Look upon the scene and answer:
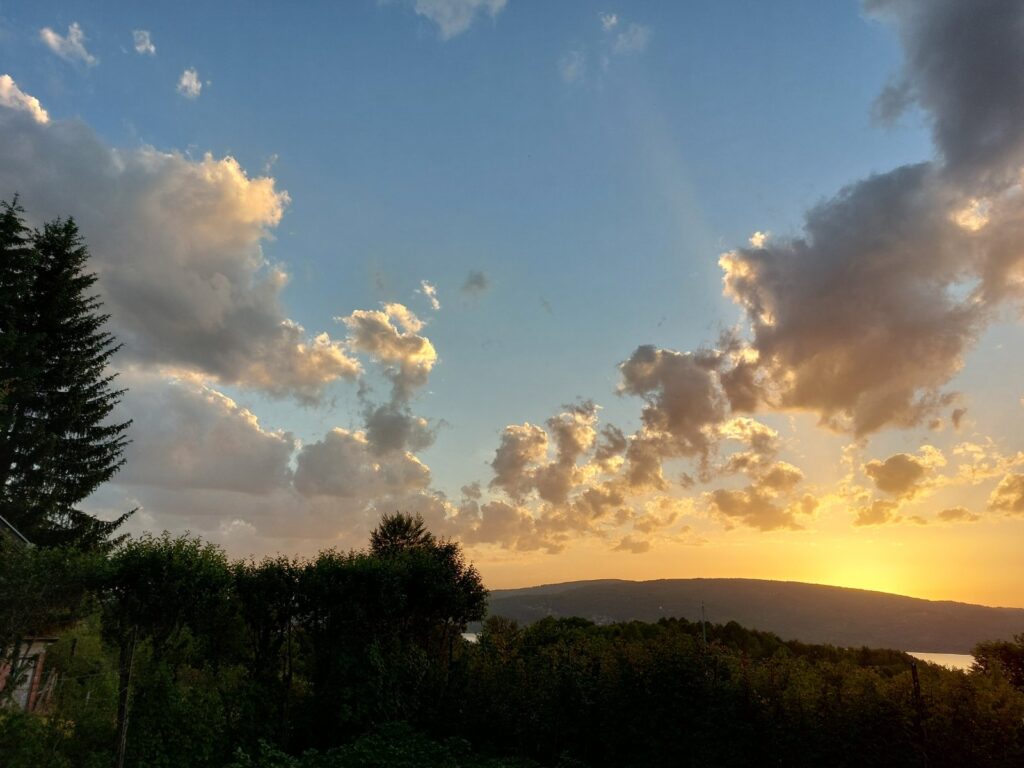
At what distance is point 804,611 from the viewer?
143m

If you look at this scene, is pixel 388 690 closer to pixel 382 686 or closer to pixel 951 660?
pixel 382 686

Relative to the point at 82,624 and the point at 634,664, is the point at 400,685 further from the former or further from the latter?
the point at 82,624

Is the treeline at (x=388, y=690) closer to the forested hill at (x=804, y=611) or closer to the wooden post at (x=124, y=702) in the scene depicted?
the wooden post at (x=124, y=702)

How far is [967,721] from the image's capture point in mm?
10680

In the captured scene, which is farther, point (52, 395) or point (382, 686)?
point (52, 395)

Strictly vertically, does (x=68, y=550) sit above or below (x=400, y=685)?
above

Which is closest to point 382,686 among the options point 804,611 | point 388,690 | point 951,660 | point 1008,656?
point 388,690

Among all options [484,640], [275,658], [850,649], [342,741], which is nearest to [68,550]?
[275,658]

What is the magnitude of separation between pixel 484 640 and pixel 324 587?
19.5ft

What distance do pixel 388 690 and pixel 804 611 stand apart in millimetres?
151928

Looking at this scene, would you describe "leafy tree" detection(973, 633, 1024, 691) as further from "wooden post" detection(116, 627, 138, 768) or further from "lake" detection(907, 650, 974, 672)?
"wooden post" detection(116, 627, 138, 768)

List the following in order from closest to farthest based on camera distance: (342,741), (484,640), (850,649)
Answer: (342,741), (484,640), (850,649)

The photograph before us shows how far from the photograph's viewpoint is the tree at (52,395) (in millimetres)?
23172

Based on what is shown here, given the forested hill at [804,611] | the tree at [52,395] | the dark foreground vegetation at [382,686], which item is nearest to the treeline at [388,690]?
the dark foreground vegetation at [382,686]
